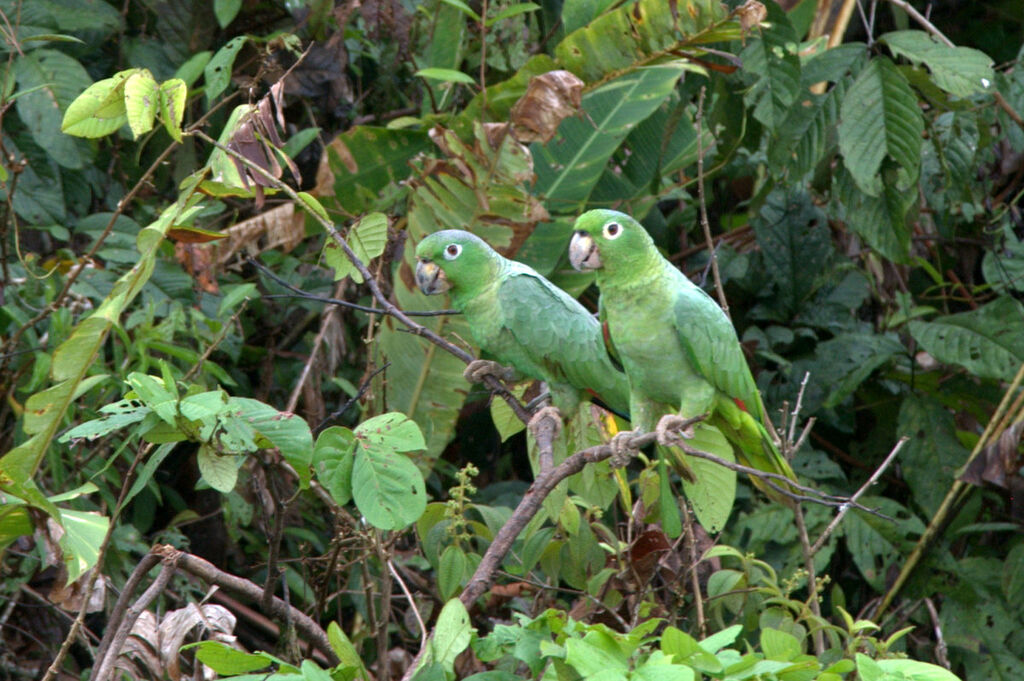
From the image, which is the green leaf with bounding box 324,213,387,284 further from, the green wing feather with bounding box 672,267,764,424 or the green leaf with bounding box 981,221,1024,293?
the green leaf with bounding box 981,221,1024,293

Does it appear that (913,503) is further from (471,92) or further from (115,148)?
(115,148)

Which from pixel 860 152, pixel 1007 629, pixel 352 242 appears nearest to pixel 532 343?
pixel 352 242

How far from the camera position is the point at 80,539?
1763mm

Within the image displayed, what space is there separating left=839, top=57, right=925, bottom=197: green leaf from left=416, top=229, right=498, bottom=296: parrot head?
3.65 ft

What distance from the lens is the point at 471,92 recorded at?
356cm

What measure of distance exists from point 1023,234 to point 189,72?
10.6 feet

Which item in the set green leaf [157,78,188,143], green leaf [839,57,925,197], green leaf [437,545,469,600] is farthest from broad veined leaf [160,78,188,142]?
green leaf [839,57,925,197]

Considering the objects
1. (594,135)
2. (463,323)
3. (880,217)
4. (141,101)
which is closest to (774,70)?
(880,217)

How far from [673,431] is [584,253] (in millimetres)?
441

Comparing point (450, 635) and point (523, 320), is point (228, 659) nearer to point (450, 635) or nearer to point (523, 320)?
point (450, 635)

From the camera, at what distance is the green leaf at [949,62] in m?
2.61

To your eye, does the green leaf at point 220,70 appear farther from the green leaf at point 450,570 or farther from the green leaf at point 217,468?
the green leaf at point 450,570

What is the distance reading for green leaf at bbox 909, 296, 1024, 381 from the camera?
3035 mm

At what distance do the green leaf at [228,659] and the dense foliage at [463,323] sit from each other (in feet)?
0.80
